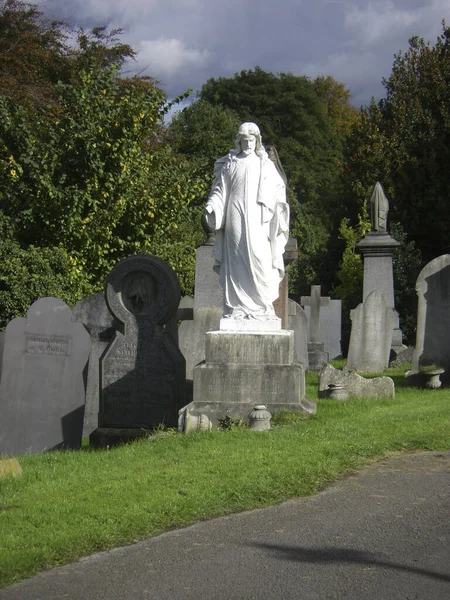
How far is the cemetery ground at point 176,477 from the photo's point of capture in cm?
552

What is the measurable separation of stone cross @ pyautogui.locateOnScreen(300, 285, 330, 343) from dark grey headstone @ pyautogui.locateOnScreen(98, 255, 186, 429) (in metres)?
10.3

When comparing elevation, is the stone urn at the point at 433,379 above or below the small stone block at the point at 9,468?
above

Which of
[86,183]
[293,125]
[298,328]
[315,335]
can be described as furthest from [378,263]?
[293,125]

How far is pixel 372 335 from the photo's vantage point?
53.8ft

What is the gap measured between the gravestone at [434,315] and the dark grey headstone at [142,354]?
4.05m

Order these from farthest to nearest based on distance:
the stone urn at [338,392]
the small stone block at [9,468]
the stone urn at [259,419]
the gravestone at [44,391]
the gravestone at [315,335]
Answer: the gravestone at [315,335] < the gravestone at [44,391] < the stone urn at [338,392] < the stone urn at [259,419] < the small stone block at [9,468]

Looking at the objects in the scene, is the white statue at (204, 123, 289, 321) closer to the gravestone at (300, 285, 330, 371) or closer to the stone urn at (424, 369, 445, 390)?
the stone urn at (424, 369, 445, 390)

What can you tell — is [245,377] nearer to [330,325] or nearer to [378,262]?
[378,262]

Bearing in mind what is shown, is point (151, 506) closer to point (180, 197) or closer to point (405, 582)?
point (405, 582)

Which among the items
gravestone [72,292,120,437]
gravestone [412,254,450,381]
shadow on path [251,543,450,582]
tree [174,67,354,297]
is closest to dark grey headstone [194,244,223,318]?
gravestone [72,292,120,437]

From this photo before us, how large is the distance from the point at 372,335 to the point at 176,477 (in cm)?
1014

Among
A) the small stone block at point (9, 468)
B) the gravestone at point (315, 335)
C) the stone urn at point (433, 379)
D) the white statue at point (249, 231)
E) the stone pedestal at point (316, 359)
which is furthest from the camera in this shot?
the gravestone at point (315, 335)

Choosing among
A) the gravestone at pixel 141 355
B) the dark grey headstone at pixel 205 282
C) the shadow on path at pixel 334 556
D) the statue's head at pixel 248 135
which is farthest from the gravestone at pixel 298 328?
the shadow on path at pixel 334 556

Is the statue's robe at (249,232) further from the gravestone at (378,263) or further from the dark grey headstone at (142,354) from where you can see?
the gravestone at (378,263)
